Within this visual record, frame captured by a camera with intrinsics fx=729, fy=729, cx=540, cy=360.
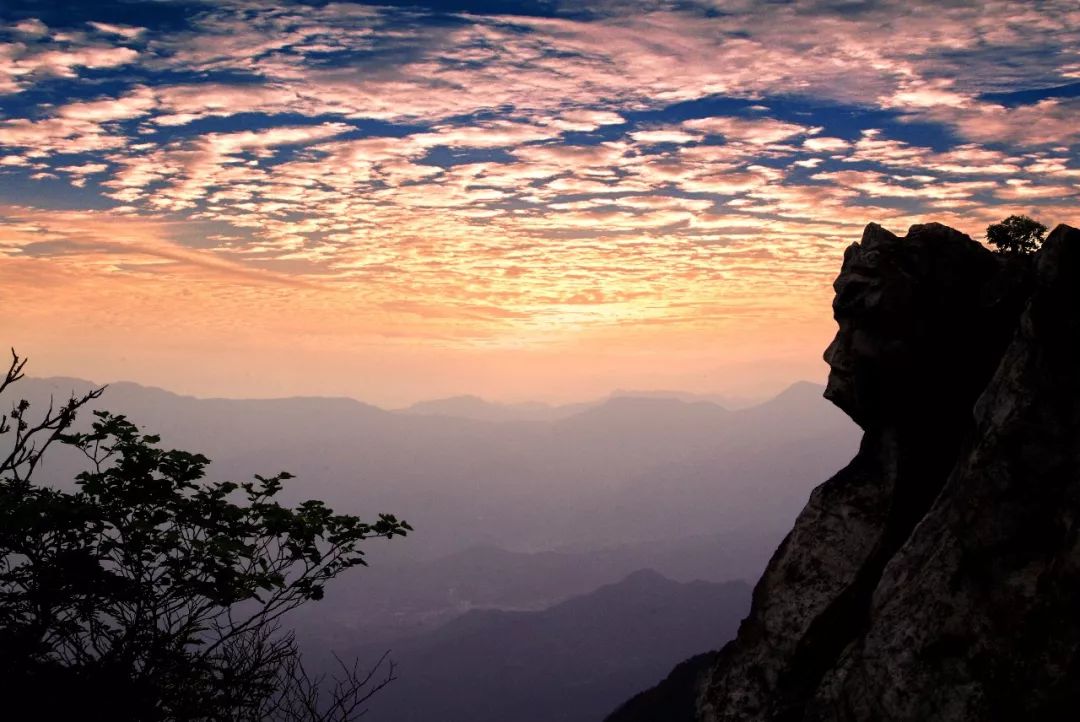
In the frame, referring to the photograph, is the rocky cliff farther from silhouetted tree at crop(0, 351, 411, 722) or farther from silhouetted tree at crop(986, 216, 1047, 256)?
silhouetted tree at crop(0, 351, 411, 722)

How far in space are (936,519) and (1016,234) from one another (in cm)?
1085

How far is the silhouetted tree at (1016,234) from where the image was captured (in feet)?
74.0

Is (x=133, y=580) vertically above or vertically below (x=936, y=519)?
below

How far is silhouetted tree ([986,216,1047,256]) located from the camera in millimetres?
22547

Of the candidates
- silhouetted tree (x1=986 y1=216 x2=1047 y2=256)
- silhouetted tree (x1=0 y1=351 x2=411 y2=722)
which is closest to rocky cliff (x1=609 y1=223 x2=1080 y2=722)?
silhouetted tree (x1=986 y1=216 x2=1047 y2=256)

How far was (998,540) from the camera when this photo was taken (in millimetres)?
15320

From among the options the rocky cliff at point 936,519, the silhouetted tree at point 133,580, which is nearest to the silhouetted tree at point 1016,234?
the rocky cliff at point 936,519

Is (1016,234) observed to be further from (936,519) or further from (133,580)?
(133,580)

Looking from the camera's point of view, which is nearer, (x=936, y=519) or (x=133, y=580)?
(x=936, y=519)

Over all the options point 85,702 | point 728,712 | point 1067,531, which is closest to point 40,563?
point 85,702

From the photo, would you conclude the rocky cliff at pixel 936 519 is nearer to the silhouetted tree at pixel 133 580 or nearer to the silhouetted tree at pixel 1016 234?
the silhouetted tree at pixel 1016 234

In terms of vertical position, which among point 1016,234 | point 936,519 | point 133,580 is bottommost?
point 133,580

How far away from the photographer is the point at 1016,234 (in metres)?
22.8

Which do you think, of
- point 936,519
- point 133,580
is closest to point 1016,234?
point 936,519
